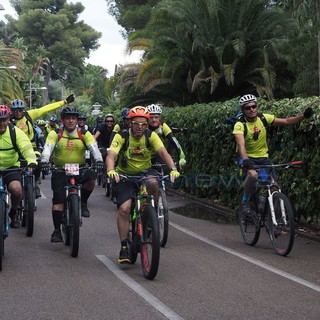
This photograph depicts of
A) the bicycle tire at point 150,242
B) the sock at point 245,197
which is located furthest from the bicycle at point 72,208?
the sock at point 245,197

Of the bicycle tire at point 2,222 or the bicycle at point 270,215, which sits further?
the bicycle at point 270,215

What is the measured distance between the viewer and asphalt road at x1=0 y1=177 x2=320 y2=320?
6.54 meters

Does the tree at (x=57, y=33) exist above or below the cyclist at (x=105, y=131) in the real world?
above

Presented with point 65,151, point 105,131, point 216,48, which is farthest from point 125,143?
point 216,48

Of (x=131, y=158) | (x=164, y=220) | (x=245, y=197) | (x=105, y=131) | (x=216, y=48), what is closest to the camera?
(x=131, y=158)

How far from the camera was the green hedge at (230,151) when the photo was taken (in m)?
Result: 10.9

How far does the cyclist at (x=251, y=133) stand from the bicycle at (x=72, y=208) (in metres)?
2.15

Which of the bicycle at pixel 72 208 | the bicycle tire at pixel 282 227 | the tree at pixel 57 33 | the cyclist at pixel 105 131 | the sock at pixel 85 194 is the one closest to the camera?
the bicycle tire at pixel 282 227

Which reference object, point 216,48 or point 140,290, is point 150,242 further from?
point 216,48

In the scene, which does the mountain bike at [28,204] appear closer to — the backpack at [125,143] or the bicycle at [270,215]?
the backpack at [125,143]

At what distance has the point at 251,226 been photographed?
10336mm

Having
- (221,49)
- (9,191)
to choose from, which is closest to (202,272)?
(9,191)

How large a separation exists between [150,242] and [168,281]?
46 cm

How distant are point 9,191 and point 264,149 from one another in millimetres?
3623
